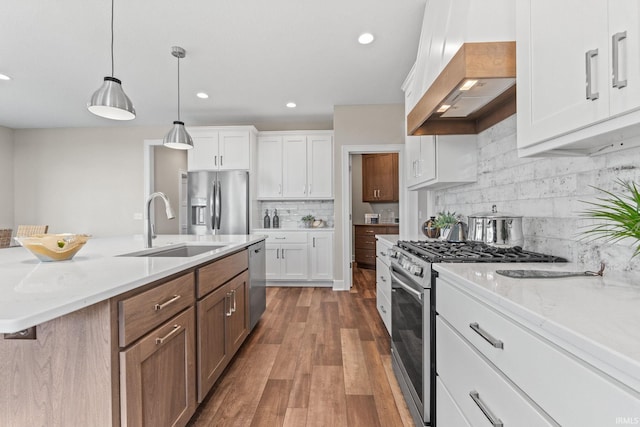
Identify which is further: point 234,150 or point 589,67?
point 234,150

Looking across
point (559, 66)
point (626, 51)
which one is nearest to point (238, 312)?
point (559, 66)

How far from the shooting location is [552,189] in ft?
5.02

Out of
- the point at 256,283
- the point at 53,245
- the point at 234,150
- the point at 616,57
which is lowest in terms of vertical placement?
the point at 256,283

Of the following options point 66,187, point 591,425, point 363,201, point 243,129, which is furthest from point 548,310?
point 66,187

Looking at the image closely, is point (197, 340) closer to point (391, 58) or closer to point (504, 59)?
point (504, 59)

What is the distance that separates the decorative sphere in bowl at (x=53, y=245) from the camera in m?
1.39

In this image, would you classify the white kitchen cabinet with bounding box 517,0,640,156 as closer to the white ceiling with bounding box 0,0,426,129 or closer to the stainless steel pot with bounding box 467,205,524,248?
the stainless steel pot with bounding box 467,205,524,248

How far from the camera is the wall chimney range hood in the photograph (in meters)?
1.32

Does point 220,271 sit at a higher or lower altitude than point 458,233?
lower

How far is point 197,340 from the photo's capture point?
5.34 feet

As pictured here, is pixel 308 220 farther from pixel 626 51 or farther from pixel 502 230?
pixel 626 51

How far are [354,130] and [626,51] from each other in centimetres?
391

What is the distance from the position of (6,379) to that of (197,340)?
28.7 inches

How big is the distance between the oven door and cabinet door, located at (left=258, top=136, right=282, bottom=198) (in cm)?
335
